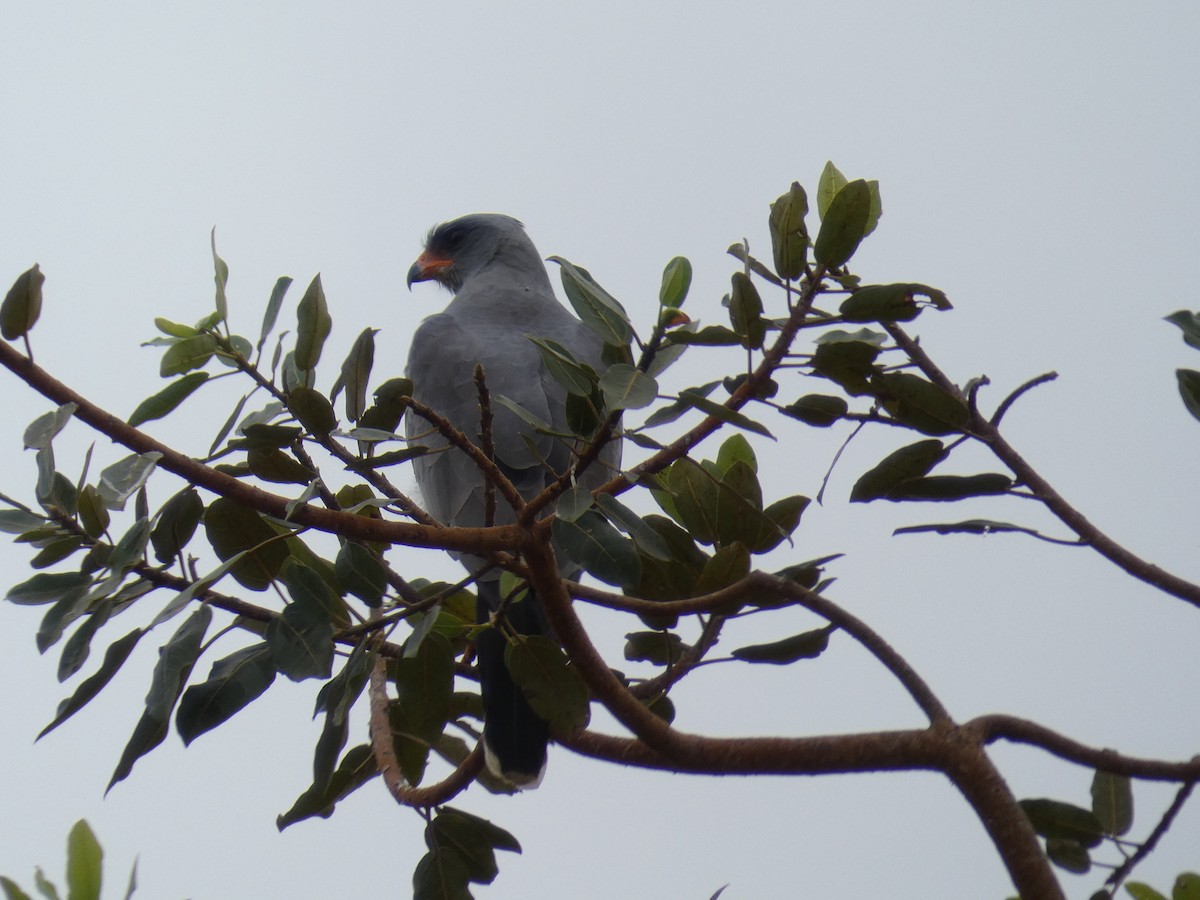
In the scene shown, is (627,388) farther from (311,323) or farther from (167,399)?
(167,399)

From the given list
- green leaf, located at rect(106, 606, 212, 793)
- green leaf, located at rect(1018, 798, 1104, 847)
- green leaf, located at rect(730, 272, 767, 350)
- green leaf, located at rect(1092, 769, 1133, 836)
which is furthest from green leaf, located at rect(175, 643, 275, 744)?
green leaf, located at rect(1092, 769, 1133, 836)

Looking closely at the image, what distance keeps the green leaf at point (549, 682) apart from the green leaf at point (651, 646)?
19.4 inches

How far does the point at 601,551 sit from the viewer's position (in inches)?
74.6

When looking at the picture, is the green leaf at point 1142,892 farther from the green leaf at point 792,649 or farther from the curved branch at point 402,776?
the curved branch at point 402,776

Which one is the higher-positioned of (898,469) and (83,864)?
(898,469)

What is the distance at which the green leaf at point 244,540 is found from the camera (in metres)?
2.11

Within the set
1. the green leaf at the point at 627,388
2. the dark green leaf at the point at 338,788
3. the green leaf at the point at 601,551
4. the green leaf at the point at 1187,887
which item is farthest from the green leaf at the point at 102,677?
the green leaf at the point at 1187,887

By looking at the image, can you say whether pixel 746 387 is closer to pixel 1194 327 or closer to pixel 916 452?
pixel 916 452

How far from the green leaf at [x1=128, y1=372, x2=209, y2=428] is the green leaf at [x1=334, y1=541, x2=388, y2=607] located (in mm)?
377

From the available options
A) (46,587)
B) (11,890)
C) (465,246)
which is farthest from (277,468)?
(465,246)

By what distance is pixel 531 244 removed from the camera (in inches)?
231

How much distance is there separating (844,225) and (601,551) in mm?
642

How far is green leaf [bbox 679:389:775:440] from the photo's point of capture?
1744 millimetres

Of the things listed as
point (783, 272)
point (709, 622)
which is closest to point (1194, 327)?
point (783, 272)
